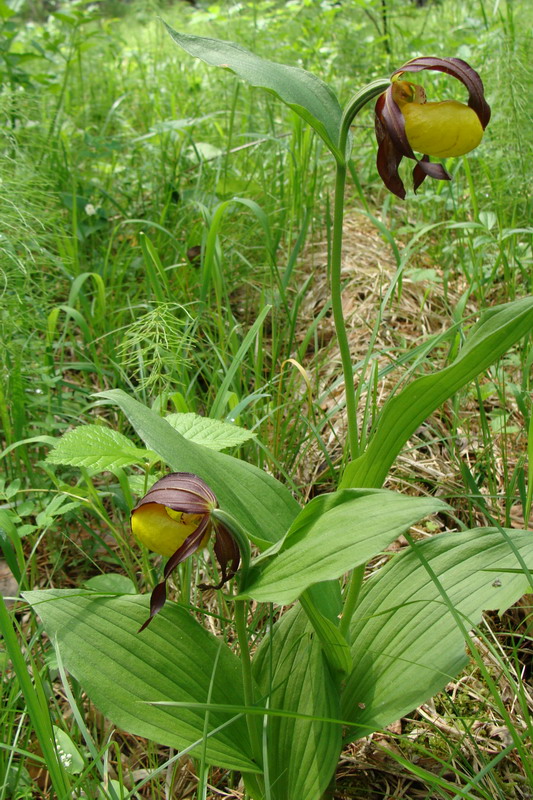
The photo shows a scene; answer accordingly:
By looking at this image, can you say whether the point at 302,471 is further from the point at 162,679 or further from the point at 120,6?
the point at 120,6

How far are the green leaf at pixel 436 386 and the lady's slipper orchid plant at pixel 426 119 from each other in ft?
0.71

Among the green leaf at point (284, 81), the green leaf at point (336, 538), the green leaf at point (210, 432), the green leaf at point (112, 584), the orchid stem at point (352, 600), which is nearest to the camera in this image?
the green leaf at point (336, 538)

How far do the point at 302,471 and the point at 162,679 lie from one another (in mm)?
705

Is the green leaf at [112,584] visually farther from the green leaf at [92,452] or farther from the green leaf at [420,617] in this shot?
the green leaf at [420,617]

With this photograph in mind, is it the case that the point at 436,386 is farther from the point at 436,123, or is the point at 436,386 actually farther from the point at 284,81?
the point at 284,81

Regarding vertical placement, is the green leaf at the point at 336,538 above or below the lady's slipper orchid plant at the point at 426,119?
below

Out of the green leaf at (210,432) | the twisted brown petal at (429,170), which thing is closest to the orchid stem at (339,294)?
the twisted brown petal at (429,170)

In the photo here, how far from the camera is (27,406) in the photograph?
1649 millimetres

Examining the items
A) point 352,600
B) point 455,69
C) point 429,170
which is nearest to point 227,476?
point 352,600

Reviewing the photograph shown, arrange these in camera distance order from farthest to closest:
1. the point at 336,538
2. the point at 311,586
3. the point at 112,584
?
the point at 112,584, the point at 311,586, the point at 336,538

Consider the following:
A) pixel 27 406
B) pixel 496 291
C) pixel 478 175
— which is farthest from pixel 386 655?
pixel 478 175

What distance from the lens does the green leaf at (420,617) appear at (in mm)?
922

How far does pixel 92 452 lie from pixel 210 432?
0.69ft

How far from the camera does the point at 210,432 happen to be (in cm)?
117
